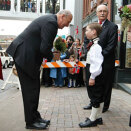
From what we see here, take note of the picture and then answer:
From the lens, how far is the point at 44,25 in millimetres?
3266

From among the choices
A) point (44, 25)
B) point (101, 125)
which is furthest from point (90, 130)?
point (44, 25)

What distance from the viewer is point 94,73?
344 centimetres

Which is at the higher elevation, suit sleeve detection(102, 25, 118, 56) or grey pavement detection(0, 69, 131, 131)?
suit sleeve detection(102, 25, 118, 56)

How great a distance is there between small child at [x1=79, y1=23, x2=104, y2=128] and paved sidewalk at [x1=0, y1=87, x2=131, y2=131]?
261 millimetres

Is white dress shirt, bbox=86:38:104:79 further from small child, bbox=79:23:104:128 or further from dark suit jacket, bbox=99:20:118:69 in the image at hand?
dark suit jacket, bbox=99:20:118:69

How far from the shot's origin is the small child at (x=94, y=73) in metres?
3.42

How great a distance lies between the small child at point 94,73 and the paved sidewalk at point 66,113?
261 millimetres

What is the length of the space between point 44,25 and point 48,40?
0.77 ft

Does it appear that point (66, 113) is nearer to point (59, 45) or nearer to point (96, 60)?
point (96, 60)

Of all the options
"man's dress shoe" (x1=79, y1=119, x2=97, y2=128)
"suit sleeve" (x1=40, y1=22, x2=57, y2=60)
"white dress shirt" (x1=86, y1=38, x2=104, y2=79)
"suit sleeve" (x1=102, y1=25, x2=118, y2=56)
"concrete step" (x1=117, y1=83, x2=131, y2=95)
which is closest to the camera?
"suit sleeve" (x1=40, y1=22, x2=57, y2=60)

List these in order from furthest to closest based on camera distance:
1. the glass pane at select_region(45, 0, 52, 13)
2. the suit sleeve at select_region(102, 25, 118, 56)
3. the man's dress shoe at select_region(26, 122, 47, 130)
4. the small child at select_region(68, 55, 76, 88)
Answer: the glass pane at select_region(45, 0, 52, 13)
the small child at select_region(68, 55, 76, 88)
the suit sleeve at select_region(102, 25, 118, 56)
the man's dress shoe at select_region(26, 122, 47, 130)

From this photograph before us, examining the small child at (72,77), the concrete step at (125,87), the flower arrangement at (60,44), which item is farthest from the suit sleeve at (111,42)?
the small child at (72,77)

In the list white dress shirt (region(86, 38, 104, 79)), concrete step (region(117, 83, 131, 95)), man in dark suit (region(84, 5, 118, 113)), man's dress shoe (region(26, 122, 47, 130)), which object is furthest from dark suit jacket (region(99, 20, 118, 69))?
concrete step (region(117, 83, 131, 95))

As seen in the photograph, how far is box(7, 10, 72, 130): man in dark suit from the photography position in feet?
10.7
